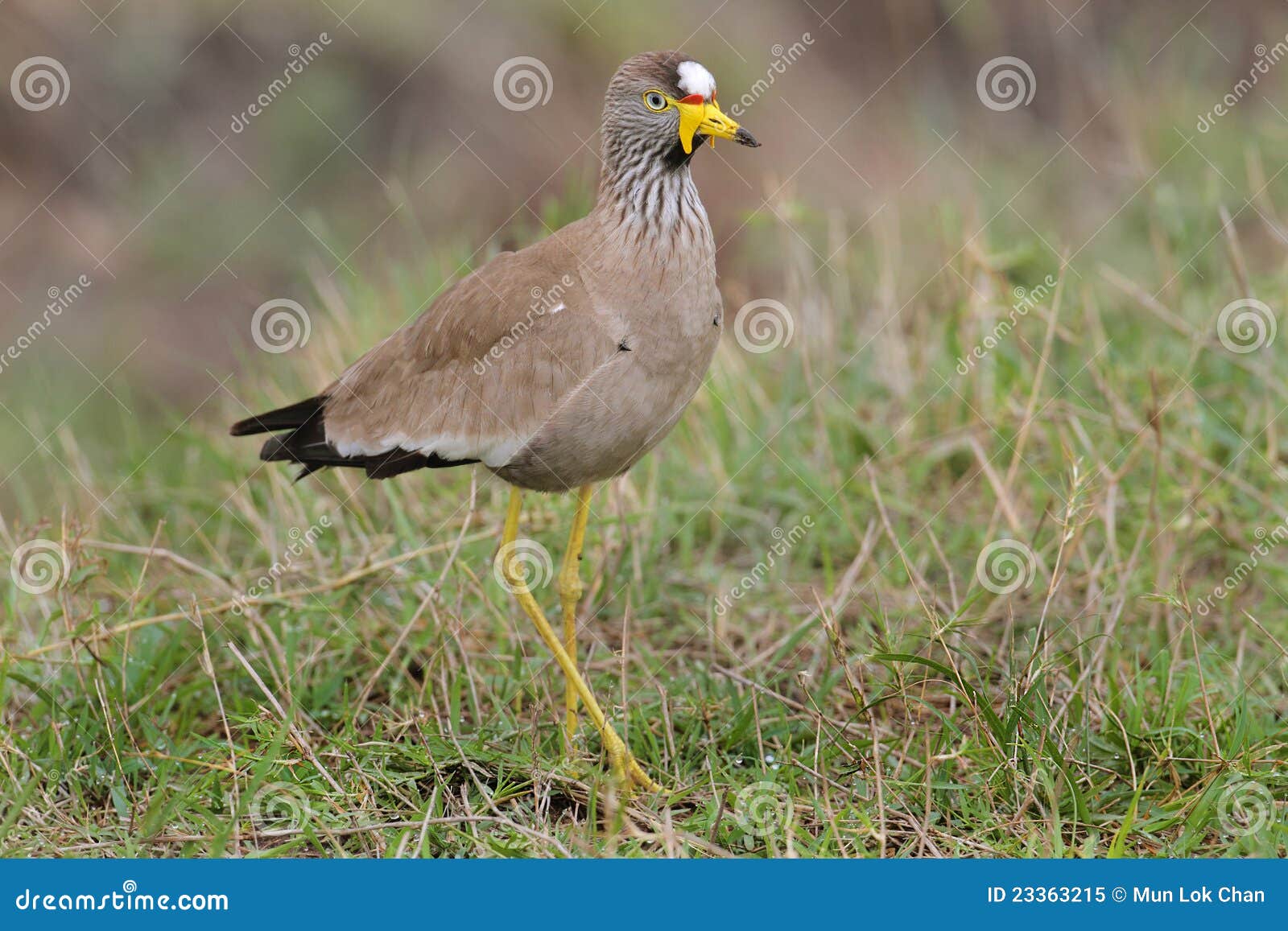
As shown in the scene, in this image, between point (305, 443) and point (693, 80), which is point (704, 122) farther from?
point (305, 443)

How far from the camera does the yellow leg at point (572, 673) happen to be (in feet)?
12.0

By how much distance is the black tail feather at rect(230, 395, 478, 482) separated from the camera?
13.6ft

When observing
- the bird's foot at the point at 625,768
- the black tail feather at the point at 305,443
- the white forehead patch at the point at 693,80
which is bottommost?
the bird's foot at the point at 625,768

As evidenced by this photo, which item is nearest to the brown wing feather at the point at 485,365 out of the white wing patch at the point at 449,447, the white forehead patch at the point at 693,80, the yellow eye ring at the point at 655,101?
the white wing patch at the point at 449,447

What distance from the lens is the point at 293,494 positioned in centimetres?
511

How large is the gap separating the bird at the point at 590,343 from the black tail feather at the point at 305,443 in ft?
0.05

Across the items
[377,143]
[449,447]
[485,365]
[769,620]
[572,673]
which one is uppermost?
[377,143]

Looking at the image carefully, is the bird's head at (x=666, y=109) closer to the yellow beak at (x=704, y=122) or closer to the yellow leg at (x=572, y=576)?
the yellow beak at (x=704, y=122)

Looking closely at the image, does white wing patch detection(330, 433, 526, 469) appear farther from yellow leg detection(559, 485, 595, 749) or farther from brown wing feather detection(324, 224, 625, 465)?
yellow leg detection(559, 485, 595, 749)

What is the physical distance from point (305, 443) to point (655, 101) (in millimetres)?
1591

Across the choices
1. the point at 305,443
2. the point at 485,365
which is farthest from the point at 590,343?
the point at 305,443

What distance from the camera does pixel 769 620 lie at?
15.3 feet

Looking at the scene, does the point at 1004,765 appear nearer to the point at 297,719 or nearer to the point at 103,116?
the point at 297,719

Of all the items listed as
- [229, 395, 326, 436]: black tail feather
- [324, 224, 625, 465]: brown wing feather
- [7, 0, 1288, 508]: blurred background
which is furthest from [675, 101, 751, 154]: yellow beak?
[7, 0, 1288, 508]: blurred background
